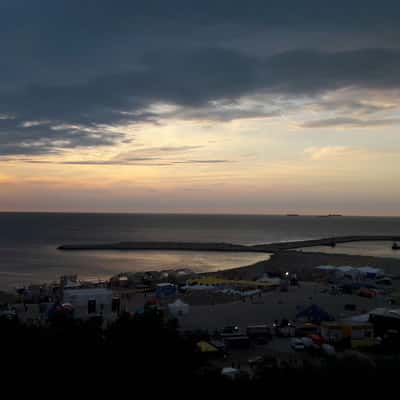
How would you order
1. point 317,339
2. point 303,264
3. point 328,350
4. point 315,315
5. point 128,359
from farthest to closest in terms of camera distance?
point 303,264
point 315,315
point 317,339
point 328,350
point 128,359

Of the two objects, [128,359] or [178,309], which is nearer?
[128,359]

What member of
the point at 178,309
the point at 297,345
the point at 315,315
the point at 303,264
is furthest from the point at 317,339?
the point at 303,264

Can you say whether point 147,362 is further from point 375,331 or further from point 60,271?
point 60,271

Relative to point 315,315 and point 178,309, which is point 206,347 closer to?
point 315,315

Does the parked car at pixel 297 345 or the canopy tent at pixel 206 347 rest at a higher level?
the canopy tent at pixel 206 347

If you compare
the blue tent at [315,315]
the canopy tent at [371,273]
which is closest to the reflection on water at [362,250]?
the canopy tent at [371,273]

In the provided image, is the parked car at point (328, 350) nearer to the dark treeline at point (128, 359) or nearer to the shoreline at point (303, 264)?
the dark treeline at point (128, 359)

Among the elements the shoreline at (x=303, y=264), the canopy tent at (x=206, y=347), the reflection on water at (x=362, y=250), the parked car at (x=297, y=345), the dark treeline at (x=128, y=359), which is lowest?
the reflection on water at (x=362, y=250)

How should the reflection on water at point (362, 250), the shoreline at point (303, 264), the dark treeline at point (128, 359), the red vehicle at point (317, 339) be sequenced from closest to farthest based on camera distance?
the dark treeline at point (128, 359) < the red vehicle at point (317, 339) < the shoreline at point (303, 264) < the reflection on water at point (362, 250)

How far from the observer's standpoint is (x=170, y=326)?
9086mm

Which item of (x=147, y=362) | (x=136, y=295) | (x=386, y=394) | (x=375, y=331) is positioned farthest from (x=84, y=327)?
(x=136, y=295)

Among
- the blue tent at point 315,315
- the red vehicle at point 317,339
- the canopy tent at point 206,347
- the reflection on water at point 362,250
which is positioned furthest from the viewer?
the reflection on water at point 362,250

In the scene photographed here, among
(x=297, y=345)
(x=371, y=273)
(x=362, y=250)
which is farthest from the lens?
(x=362, y=250)

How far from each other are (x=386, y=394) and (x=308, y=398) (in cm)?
118
